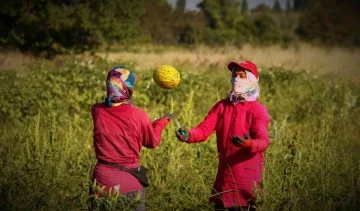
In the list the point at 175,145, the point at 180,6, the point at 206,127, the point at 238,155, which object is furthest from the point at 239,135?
the point at 180,6

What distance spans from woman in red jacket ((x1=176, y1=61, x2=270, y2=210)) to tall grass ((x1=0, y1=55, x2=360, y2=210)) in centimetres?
15

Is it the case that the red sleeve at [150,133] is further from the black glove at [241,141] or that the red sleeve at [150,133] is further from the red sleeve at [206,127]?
the black glove at [241,141]

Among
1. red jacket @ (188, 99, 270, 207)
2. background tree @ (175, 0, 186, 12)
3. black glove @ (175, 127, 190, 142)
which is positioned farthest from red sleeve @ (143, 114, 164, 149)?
background tree @ (175, 0, 186, 12)

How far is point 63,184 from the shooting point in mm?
4531

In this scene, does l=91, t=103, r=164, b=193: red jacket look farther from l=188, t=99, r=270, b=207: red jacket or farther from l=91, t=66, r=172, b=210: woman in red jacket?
l=188, t=99, r=270, b=207: red jacket

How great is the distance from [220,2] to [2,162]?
4531cm

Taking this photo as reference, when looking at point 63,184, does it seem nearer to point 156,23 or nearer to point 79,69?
point 79,69

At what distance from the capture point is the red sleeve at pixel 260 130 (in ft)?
10.2

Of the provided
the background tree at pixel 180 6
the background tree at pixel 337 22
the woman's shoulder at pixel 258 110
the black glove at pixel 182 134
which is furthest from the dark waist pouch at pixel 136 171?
the background tree at pixel 180 6

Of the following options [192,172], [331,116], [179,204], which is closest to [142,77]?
[331,116]

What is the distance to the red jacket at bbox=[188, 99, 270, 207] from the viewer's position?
3252mm

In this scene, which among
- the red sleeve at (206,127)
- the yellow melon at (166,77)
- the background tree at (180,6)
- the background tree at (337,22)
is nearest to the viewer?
the red sleeve at (206,127)

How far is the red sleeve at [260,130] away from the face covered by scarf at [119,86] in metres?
0.86

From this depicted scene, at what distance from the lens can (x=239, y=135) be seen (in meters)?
3.29
